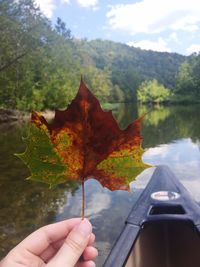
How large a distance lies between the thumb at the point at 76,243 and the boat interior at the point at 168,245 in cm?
215

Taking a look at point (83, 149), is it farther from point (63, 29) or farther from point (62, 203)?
point (63, 29)

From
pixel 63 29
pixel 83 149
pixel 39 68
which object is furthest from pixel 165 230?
pixel 63 29

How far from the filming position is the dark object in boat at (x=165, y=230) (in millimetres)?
3029

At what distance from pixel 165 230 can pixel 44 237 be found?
2476 millimetres

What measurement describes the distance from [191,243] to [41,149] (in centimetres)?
271

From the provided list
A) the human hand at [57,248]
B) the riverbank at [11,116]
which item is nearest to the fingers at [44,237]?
the human hand at [57,248]

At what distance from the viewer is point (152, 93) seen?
97.2 metres

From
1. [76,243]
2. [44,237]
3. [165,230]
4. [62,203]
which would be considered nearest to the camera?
[76,243]

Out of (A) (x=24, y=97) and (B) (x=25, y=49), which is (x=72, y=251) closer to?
(B) (x=25, y=49)

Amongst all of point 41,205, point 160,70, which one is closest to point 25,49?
point 41,205

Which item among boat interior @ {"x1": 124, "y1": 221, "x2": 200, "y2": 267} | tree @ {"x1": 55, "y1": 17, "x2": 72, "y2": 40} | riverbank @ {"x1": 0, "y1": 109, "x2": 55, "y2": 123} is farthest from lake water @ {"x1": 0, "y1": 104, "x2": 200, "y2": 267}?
tree @ {"x1": 55, "y1": 17, "x2": 72, "y2": 40}

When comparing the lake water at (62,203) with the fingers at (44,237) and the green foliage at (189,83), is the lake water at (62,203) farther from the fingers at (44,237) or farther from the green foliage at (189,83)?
the green foliage at (189,83)

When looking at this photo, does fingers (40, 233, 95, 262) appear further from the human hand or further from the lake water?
the lake water

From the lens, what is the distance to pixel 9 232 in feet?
17.2
